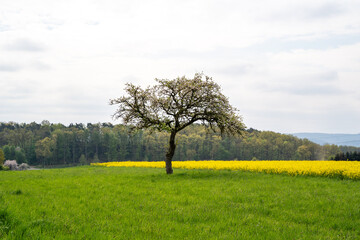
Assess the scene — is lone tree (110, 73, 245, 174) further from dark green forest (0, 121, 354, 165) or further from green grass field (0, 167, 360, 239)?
dark green forest (0, 121, 354, 165)

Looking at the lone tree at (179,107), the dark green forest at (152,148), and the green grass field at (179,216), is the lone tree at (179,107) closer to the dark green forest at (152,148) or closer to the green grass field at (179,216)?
the green grass field at (179,216)

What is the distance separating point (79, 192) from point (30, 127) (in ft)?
657

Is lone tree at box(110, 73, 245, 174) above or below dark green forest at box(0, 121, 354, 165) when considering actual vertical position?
above

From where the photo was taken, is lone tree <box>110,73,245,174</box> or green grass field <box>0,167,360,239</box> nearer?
green grass field <box>0,167,360,239</box>

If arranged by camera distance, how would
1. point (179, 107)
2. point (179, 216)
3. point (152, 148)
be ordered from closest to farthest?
1. point (179, 216)
2. point (179, 107)
3. point (152, 148)

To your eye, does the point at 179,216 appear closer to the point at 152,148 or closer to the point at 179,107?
the point at 179,107

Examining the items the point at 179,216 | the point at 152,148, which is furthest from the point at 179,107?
the point at 152,148

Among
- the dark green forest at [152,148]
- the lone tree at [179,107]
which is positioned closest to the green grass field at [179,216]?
the lone tree at [179,107]

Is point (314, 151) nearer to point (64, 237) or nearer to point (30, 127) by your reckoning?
point (64, 237)

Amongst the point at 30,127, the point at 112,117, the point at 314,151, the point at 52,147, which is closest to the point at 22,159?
the point at 52,147

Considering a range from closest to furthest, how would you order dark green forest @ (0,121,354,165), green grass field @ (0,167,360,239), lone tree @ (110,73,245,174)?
1. green grass field @ (0,167,360,239)
2. lone tree @ (110,73,245,174)
3. dark green forest @ (0,121,354,165)

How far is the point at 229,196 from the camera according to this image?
12312mm

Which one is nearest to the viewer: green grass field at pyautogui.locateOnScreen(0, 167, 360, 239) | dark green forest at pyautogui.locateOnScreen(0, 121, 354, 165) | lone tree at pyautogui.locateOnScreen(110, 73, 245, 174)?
green grass field at pyautogui.locateOnScreen(0, 167, 360, 239)

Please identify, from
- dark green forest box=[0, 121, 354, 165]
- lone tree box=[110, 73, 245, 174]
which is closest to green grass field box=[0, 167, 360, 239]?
lone tree box=[110, 73, 245, 174]
